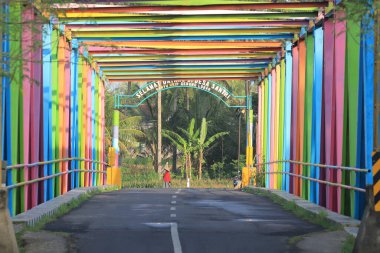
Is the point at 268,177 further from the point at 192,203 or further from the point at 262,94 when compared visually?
the point at 192,203

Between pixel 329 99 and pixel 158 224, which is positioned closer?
pixel 158 224

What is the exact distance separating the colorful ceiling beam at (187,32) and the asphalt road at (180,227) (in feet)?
12.2

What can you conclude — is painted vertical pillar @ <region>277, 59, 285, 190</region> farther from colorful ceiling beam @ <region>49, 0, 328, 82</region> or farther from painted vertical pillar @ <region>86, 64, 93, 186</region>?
painted vertical pillar @ <region>86, 64, 93, 186</region>

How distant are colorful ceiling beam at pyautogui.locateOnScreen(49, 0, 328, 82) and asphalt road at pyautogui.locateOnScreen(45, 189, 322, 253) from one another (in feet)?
12.2

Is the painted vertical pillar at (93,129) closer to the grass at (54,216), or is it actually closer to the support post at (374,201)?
the grass at (54,216)

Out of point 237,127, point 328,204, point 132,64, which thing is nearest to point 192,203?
point 328,204

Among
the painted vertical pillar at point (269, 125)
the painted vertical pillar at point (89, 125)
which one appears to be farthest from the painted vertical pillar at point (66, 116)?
the painted vertical pillar at point (269, 125)

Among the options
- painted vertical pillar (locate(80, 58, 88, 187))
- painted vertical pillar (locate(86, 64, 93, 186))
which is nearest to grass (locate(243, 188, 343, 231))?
painted vertical pillar (locate(80, 58, 88, 187))

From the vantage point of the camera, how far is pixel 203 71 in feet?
115

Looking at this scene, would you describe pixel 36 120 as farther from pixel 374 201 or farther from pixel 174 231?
pixel 374 201

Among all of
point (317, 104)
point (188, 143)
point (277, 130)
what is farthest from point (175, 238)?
point (188, 143)

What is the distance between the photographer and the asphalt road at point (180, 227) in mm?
12297

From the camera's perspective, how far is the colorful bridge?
15234 millimetres

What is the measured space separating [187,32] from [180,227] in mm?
11158
